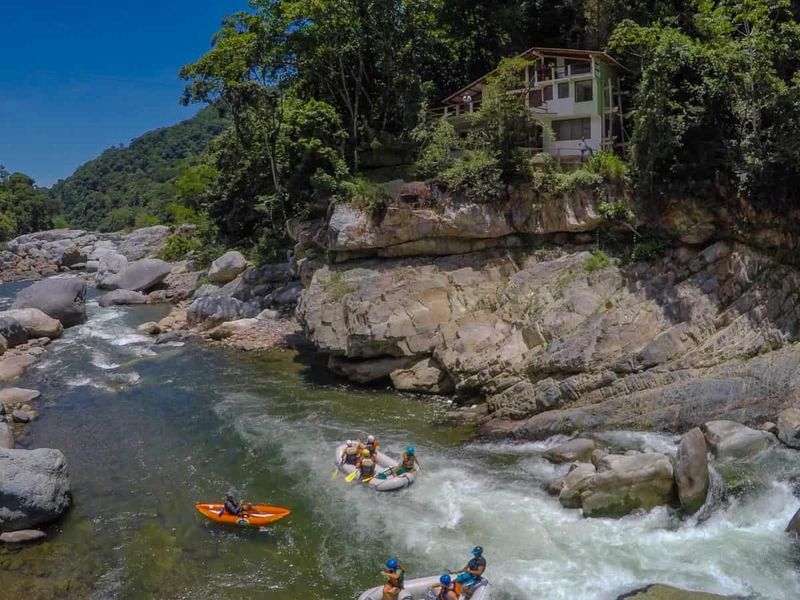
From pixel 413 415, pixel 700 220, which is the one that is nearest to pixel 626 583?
pixel 413 415

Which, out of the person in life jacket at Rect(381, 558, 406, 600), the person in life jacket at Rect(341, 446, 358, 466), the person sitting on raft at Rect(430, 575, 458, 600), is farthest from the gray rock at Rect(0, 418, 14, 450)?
the person sitting on raft at Rect(430, 575, 458, 600)

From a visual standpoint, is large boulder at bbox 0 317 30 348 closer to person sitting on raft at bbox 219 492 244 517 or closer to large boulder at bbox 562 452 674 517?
Result: person sitting on raft at bbox 219 492 244 517

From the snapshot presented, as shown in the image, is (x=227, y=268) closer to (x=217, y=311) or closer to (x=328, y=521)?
(x=217, y=311)

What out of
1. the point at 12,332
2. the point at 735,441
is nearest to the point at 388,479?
the point at 735,441

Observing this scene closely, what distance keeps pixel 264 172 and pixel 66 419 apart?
23.6m

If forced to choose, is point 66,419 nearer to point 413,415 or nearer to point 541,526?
point 413,415

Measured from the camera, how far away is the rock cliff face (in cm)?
1981

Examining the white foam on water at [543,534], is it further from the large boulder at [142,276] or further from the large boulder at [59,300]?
the large boulder at [142,276]

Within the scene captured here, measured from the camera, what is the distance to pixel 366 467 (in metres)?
18.5

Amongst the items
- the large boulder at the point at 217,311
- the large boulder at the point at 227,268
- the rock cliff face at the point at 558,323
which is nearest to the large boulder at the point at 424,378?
the rock cliff face at the point at 558,323

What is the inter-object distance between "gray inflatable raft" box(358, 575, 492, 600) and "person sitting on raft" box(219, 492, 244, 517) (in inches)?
185

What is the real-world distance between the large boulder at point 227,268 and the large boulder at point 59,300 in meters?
8.31

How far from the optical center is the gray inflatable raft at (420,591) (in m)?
13.1

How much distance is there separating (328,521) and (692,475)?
945 cm
